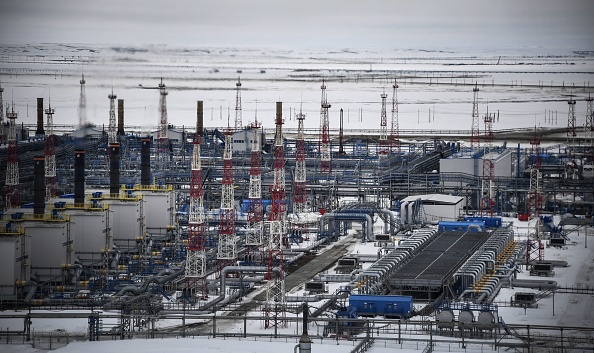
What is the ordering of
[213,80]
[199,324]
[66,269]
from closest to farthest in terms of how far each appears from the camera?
[199,324] < [66,269] < [213,80]

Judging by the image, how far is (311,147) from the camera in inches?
1823

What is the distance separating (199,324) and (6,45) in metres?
45.7

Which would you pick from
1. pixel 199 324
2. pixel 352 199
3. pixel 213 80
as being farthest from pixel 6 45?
pixel 199 324

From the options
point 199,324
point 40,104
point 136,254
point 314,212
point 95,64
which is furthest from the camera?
point 95,64

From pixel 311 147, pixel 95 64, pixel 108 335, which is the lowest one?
pixel 108 335

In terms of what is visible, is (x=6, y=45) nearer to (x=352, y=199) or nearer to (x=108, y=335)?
(x=352, y=199)

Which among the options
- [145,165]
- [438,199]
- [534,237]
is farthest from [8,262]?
[438,199]

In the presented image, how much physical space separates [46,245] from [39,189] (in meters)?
1.88

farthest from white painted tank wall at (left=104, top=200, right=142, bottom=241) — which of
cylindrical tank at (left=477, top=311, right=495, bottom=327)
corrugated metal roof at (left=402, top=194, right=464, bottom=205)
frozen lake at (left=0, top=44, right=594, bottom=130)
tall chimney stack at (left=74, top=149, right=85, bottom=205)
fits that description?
frozen lake at (left=0, top=44, right=594, bottom=130)

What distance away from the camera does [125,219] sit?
94.1ft

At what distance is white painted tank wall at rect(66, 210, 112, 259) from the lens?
26.5 meters

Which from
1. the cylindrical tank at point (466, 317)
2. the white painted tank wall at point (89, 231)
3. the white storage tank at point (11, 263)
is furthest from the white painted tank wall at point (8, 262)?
the cylindrical tank at point (466, 317)

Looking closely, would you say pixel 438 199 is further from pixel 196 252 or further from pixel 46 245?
pixel 46 245

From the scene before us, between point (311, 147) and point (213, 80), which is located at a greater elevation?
point (213, 80)
